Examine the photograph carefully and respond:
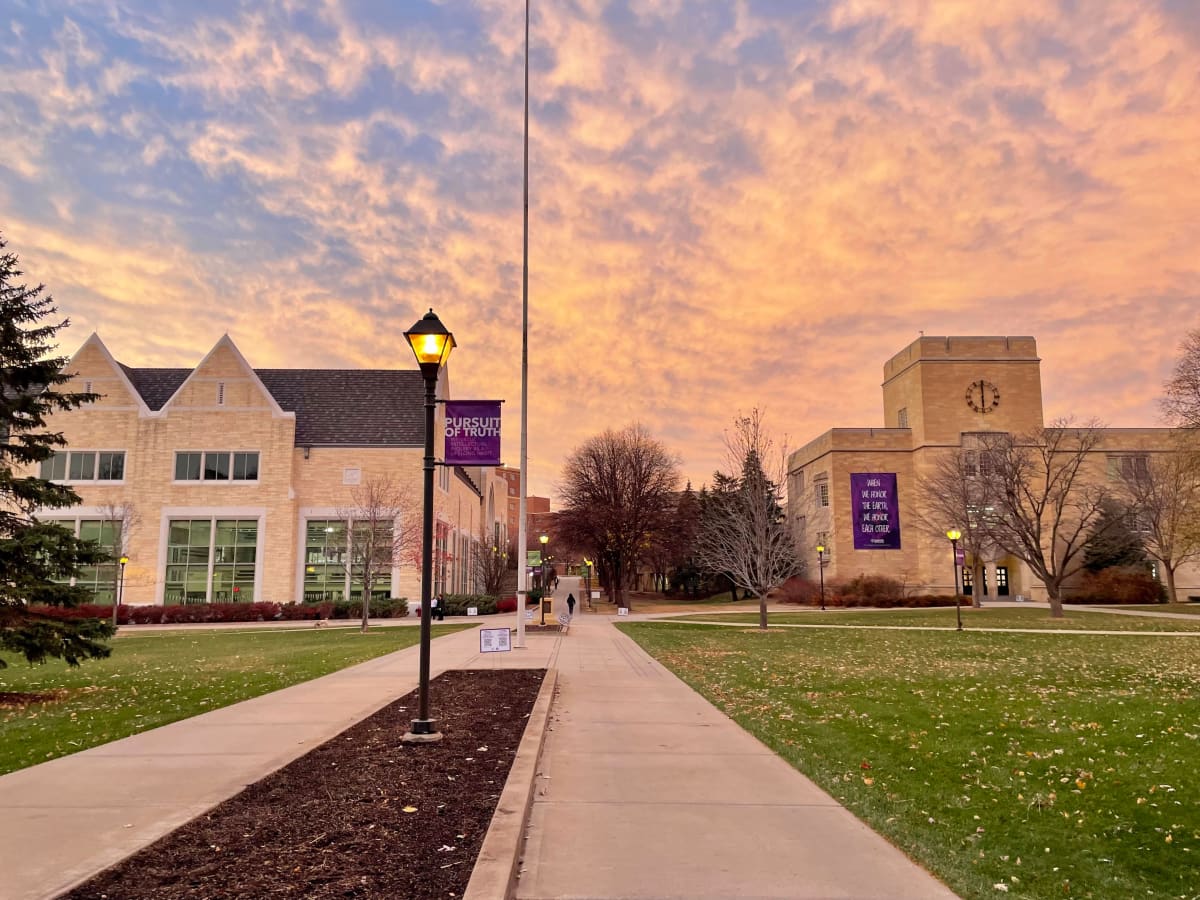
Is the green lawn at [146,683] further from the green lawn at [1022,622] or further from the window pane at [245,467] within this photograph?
the window pane at [245,467]

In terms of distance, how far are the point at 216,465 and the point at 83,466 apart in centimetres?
837

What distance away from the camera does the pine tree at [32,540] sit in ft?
40.1

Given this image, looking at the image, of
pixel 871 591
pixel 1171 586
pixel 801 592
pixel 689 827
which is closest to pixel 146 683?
pixel 689 827

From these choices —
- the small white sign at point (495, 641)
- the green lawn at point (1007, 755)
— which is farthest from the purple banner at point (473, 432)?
the green lawn at point (1007, 755)

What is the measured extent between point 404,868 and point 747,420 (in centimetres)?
3223

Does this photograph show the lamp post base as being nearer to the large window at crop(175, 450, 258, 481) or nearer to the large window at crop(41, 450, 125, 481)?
the large window at crop(175, 450, 258, 481)

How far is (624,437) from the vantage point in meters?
67.6

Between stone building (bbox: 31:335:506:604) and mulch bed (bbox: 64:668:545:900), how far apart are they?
39429 mm

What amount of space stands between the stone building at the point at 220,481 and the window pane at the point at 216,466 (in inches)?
2.5

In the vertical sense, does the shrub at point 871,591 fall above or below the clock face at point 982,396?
below

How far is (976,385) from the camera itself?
2298 inches

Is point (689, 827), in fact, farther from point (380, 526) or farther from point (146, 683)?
point (380, 526)

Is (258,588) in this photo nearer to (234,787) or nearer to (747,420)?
(747,420)

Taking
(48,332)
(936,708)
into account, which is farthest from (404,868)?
(48,332)
